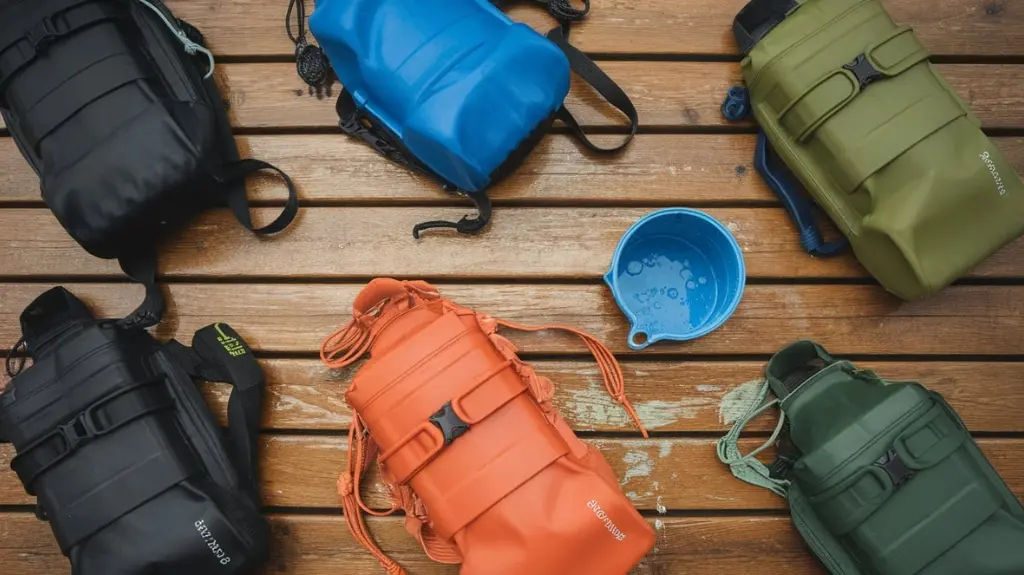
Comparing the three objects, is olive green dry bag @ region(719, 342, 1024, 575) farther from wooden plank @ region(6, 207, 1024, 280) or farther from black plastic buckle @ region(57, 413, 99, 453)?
black plastic buckle @ region(57, 413, 99, 453)

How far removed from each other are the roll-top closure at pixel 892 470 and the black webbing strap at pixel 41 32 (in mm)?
1933

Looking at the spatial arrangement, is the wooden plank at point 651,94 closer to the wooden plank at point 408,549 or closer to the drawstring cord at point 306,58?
the drawstring cord at point 306,58

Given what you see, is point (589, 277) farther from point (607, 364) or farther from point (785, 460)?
point (785, 460)

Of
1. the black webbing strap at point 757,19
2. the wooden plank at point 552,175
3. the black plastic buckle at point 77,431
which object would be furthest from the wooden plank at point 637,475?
the black webbing strap at point 757,19

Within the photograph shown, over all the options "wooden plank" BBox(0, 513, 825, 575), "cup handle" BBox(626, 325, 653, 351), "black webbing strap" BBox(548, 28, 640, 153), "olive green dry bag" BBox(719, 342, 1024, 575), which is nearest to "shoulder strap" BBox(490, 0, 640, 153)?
"black webbing strap" BBox(548, 28, 640, 153)

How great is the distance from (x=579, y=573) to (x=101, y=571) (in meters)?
0.97

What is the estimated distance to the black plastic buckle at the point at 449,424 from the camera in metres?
1.13

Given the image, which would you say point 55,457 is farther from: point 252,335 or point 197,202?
point 197,202

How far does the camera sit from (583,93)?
5.08 feet

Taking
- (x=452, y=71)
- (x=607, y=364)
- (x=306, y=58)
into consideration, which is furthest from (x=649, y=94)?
(x=306, y=58)

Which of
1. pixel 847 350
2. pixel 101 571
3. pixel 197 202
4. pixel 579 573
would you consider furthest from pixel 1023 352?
pixel 101 571

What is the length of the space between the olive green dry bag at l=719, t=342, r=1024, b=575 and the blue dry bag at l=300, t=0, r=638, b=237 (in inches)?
37.3

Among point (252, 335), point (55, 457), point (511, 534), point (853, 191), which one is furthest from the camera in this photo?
point (252, 335)

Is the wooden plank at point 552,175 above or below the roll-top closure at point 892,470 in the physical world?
above
